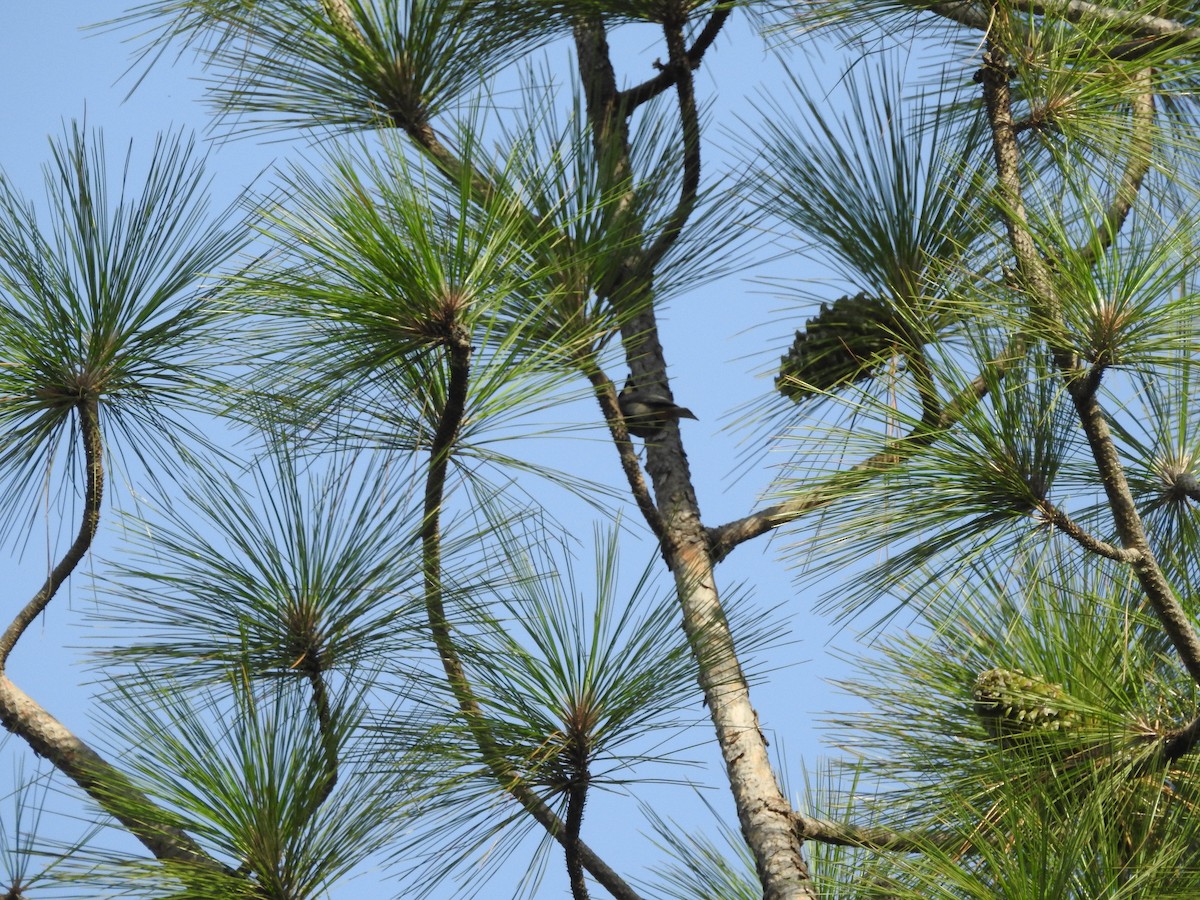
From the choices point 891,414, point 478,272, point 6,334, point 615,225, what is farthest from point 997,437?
point 6,334

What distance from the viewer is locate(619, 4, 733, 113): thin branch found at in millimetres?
1619

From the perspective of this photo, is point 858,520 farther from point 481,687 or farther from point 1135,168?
point 1135,168

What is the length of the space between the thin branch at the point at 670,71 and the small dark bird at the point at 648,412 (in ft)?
1.11

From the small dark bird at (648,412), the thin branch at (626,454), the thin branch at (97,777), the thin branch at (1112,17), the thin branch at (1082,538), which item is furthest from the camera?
the small dark bird at (648,412)

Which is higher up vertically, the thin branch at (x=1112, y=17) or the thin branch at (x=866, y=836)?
the thin branch at (x=1112, y=17)

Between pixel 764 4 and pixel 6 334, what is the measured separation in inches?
32.5

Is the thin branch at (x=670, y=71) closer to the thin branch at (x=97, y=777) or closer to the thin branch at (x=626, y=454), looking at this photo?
the thin branch at (x=626, y=454)

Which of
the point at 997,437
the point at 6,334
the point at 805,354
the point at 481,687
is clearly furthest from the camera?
the point at 805,354

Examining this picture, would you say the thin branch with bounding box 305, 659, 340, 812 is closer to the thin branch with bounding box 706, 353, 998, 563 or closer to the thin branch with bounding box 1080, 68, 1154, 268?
the thin branch with bounding box 706, 353, 998, 563

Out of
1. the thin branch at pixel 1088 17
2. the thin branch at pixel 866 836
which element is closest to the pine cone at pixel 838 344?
the thin branch at pixel 1088 17

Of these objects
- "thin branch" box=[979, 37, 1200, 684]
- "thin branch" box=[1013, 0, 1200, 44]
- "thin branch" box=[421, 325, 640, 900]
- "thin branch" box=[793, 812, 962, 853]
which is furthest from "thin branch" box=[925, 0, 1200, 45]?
"thin branch" box=[793, 812, 962, 853]

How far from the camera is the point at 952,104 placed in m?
1.61

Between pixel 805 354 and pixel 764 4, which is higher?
pixel 764 4

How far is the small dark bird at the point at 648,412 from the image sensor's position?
62.1 inches
